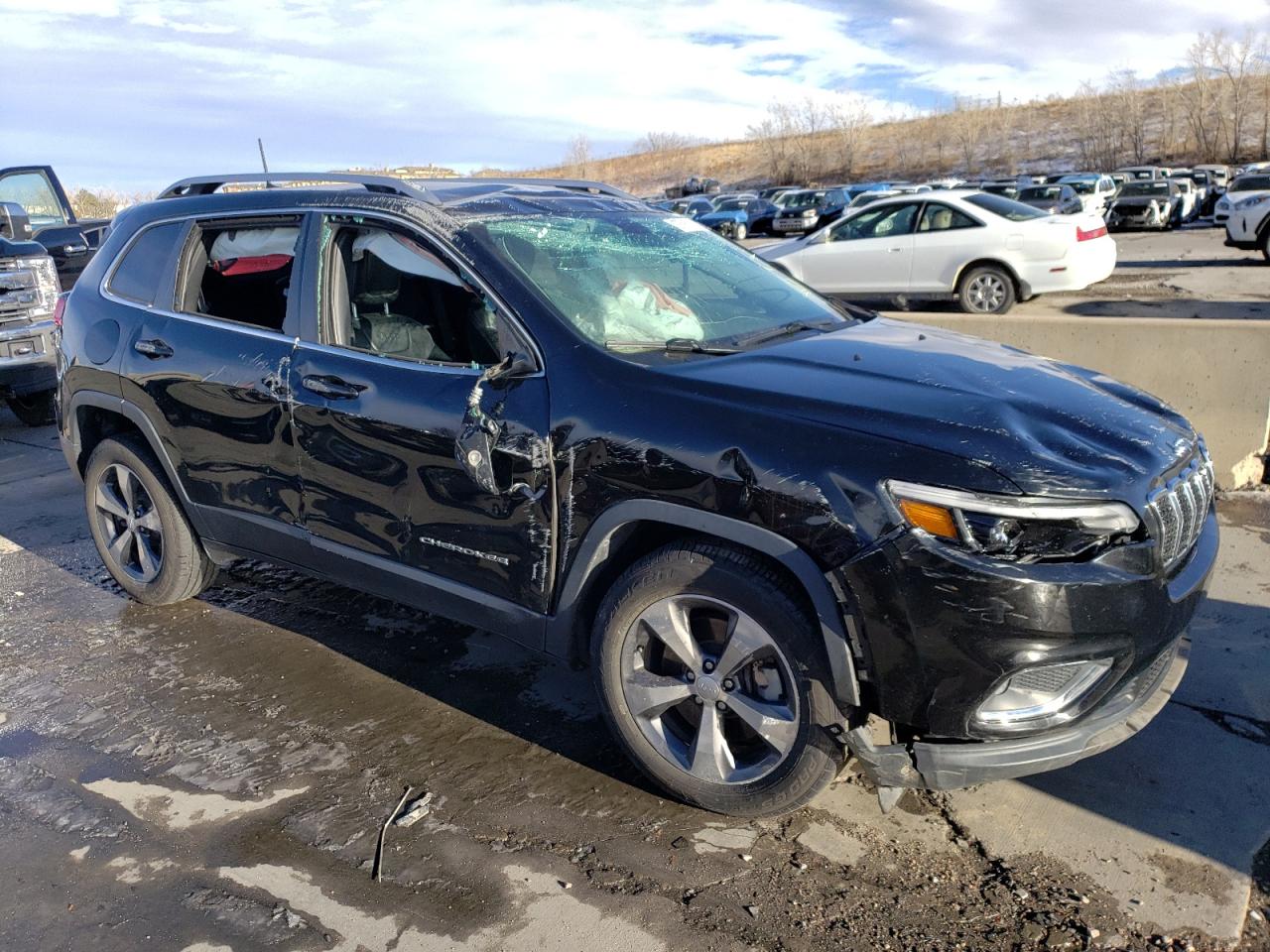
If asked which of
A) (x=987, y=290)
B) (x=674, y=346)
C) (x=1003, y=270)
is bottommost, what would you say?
(x=987, y=290)

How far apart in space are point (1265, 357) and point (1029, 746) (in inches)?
165

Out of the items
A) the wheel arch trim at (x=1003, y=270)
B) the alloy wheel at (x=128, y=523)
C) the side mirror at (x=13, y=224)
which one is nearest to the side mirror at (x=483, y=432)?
the alloy wheel at (x=128, y=523)

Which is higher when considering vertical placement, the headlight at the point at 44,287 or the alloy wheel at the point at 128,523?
the headlight at the point at 44,287

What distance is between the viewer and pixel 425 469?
11.3 feet

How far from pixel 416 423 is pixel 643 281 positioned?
984 mm

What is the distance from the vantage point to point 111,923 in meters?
2.78

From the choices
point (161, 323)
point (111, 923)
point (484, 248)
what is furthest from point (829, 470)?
point (161, 323)

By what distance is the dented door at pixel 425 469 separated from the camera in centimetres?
323

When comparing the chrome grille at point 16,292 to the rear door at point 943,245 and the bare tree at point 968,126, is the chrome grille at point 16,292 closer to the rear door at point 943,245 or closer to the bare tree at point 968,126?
the rear door at point 943,245

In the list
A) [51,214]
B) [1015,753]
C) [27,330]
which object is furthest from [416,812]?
[51,214]

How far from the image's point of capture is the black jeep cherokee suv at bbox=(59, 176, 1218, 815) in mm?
2602

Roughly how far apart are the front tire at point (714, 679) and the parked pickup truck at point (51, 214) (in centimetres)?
1303

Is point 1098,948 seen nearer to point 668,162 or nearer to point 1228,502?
point 1228,502

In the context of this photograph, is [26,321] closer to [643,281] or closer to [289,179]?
[289,179]
